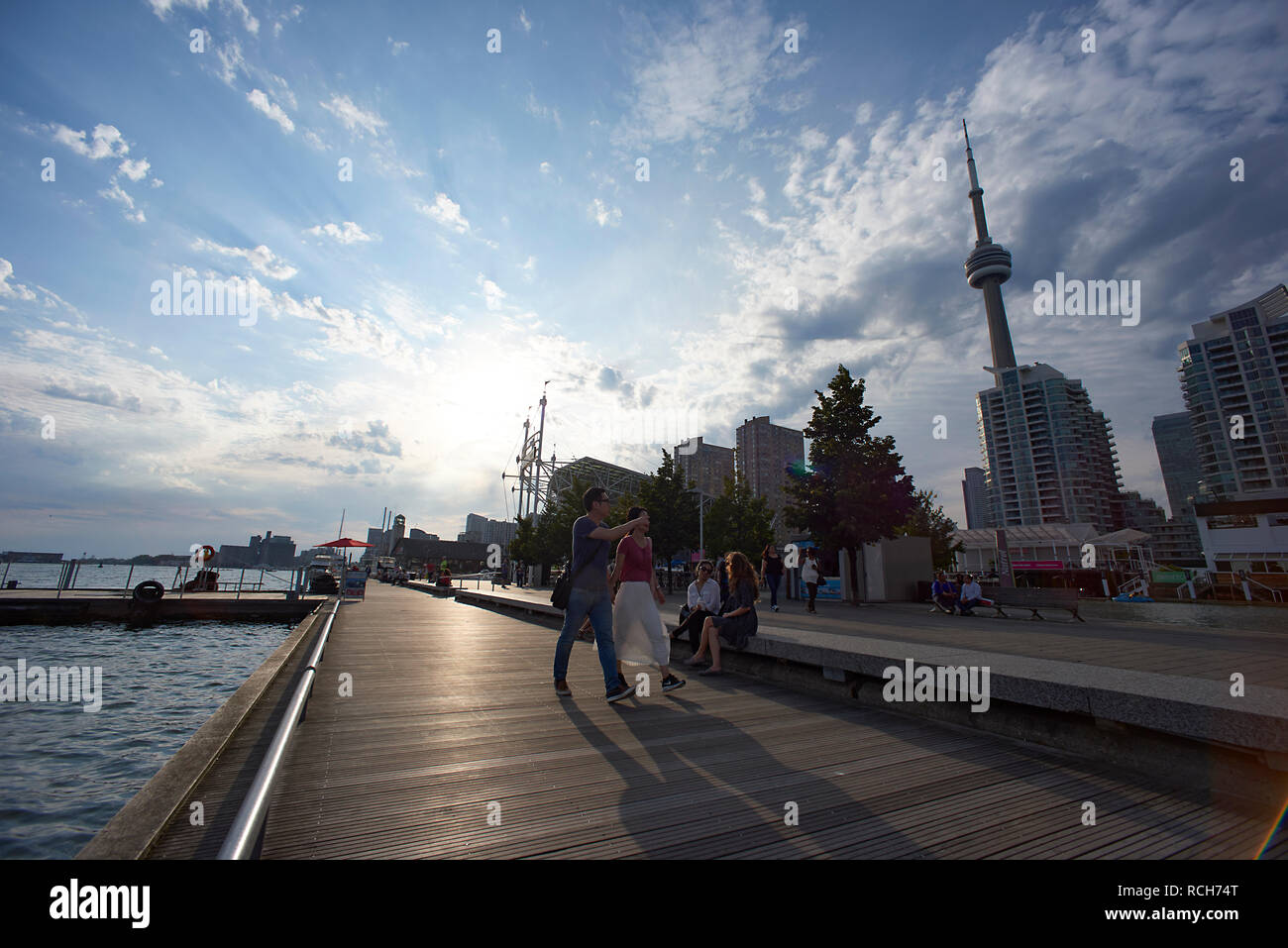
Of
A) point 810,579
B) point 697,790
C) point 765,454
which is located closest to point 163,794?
point 697,790

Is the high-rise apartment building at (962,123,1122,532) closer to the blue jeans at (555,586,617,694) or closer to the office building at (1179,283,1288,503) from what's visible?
the office building at (1179,283,1288,503)

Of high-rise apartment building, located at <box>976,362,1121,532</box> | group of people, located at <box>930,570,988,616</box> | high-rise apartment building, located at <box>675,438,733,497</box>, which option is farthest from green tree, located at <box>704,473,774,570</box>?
high-rise apartment building, located at <box>976,362,1121,532</box>

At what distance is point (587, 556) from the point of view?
5.66m

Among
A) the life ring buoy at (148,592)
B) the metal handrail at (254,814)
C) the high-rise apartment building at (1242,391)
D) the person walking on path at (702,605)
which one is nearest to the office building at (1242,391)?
the high-rise apartment building at (1242,391)

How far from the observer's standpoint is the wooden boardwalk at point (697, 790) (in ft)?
8.21

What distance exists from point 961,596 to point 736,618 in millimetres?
12827

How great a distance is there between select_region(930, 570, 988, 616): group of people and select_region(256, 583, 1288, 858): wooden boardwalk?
13.2 meters

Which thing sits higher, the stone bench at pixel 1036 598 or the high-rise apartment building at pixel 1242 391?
the high-rise apartment building at pixel 1242 391

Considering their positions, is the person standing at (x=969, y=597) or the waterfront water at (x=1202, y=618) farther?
the person standing at (x=969, y=597)

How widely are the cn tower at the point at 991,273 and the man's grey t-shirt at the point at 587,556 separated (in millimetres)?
129631

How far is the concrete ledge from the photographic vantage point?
224 cm

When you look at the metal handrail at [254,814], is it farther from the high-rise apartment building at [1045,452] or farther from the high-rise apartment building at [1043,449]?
the high-rise apartment building at [1045,452]
